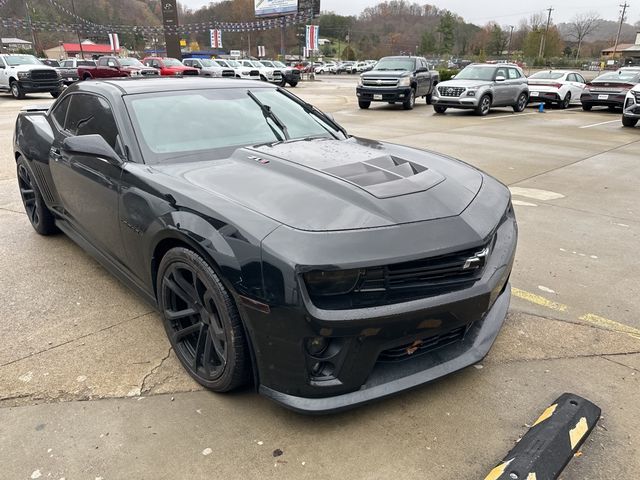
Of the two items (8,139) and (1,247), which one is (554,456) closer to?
(1,247)

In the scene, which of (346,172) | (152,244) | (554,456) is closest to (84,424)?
(152,244)

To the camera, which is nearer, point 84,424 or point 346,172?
point 84,424

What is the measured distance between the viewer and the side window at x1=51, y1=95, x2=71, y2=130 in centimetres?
409

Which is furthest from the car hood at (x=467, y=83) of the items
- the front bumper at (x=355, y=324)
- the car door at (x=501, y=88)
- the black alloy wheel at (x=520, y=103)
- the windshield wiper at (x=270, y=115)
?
the front bumper at (x=355, y=324)

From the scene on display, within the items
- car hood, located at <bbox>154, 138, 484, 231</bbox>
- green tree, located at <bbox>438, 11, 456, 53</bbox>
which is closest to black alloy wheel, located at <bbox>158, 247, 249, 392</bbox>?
car hood, located at <bbox>154, 138, 484, 231</bbox>

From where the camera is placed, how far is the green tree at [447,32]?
3612 inches

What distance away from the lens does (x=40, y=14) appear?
88.4 m

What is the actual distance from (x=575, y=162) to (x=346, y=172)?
7.52 metres

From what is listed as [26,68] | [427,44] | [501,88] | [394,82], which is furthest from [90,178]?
[427,44]

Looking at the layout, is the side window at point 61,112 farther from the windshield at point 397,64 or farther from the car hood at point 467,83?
the windshield at point 397,64

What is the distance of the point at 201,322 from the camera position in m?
2.54

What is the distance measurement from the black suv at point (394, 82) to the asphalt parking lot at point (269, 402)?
13270 millimetres

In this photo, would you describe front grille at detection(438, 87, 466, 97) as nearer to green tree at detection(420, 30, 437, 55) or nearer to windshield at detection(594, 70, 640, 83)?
windshield at detection(594, 70, 640, 83)

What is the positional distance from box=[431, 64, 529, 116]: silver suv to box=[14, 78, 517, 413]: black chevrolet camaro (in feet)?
44.1
